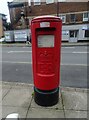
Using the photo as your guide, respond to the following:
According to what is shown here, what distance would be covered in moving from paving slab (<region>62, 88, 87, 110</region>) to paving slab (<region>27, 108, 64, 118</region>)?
0.27 m

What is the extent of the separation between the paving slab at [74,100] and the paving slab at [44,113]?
0.27m

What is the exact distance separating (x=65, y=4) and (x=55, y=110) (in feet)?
80.8

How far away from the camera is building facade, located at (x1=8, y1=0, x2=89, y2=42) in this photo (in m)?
23.6

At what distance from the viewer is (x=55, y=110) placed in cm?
337

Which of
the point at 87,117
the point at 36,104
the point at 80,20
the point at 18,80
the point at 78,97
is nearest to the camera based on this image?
the point at 87,117

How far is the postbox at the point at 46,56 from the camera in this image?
125 inches

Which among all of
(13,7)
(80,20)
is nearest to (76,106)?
(80,20)

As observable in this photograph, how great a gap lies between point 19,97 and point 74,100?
1.38 meters

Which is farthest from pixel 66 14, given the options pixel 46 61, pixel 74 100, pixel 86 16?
pixel 46 61

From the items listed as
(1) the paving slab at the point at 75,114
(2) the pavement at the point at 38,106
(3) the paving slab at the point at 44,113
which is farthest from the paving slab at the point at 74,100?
(3) the paving slab at the point at 44,113

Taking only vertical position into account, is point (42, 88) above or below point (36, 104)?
above

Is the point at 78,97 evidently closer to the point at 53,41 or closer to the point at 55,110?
the point at 55,110

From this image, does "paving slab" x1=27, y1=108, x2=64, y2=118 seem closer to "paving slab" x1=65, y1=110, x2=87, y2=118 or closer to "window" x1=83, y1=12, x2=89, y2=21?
"paving slab" x1=65, y1=110, x2=87, y2=118

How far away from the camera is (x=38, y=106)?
355 cm
